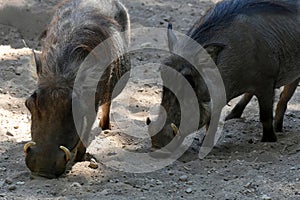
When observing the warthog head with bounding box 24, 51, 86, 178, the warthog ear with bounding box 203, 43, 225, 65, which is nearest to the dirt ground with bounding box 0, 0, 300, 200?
the warthog head with bounding box 24, 51, 86, 178

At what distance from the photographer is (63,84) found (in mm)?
4066

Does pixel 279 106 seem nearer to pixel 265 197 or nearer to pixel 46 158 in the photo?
pixel 265 197

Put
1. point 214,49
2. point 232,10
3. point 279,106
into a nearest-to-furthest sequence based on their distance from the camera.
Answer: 1. point 214,49
2. point 232,10
3. point 279,106

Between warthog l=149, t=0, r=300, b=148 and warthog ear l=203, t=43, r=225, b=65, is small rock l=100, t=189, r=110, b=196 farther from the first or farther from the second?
warthog ear l=203, t=43, r=225, b=65

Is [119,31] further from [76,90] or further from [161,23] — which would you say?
[161,23]

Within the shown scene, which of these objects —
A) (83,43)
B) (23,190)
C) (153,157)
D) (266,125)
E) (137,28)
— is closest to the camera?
(23,190)

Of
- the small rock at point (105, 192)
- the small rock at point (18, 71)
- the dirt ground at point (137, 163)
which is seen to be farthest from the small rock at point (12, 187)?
the small rock at point (18, 71)

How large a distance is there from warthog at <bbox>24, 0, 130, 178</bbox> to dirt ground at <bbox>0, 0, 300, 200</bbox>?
7.3 inches

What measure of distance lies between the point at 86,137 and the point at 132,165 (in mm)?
420

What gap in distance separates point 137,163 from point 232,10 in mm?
1412

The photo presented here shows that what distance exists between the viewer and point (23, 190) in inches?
158

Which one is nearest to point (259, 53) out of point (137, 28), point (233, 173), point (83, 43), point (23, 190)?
point (233, 173)

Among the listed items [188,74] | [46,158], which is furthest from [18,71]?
[46,158]

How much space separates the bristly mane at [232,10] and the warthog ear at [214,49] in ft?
0.31
